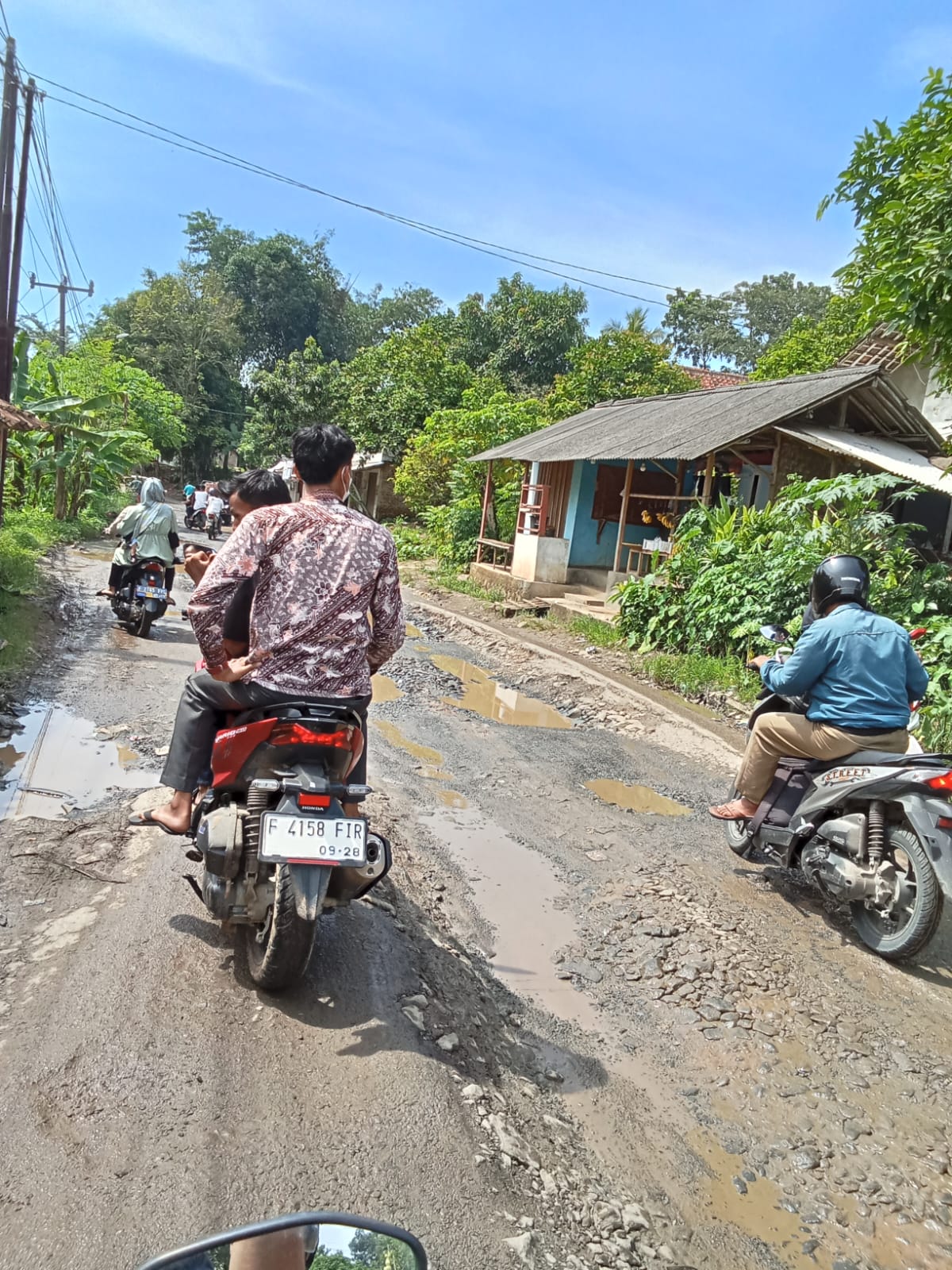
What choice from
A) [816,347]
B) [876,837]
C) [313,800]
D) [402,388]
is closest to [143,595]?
[313,800]

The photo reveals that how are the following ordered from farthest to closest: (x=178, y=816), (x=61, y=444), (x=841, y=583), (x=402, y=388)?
(x=402, y=388)
(x=61, y=444)
(x=841, y=583)
(x=178, y=816)

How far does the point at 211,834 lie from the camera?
115 inches

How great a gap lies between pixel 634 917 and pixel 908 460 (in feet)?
35.5

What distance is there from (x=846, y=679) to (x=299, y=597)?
2.76m

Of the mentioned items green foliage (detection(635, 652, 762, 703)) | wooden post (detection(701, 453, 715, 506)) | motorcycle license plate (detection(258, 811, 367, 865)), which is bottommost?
green foliage (detection(635, 652, 762, 703))

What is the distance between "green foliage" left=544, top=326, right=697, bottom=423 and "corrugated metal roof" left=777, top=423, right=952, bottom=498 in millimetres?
12893

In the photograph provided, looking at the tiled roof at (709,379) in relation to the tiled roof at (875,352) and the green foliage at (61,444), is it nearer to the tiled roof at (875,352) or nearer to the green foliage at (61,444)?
the tiled roof at (875,352)

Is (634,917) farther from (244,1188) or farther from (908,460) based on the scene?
(908,460)

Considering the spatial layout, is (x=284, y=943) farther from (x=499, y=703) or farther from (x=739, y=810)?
(x=499, y=703)

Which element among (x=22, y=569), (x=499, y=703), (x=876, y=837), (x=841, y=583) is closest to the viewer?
(x=876, y=837)

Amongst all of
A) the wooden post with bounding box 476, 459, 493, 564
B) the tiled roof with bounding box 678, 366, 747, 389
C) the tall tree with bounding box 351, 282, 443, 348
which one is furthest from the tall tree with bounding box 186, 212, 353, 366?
the wooden post with bounding box 476, 459, 493, 564

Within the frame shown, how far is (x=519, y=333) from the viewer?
31.8 metres

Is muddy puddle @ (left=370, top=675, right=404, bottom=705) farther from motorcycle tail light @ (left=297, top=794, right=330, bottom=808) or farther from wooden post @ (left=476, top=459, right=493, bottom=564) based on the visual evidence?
wooden post @ (left=476, top=459, right=493, bottom=564)

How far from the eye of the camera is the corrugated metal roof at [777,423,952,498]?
1171 cm
